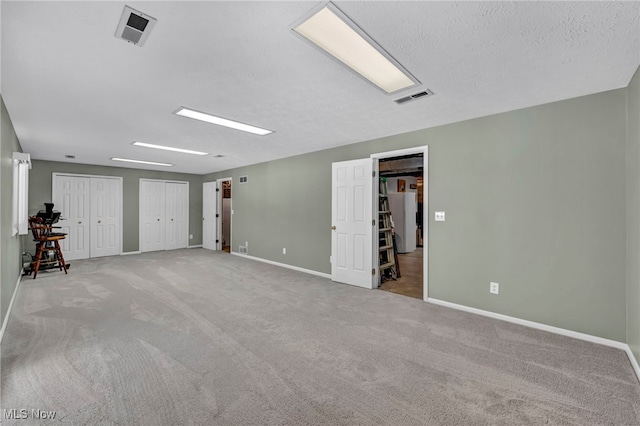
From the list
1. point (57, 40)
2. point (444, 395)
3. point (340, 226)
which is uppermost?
point (57, 40)

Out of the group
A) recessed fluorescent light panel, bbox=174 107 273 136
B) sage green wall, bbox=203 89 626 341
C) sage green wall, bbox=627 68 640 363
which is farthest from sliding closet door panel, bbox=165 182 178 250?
sage green wall, bbox=627 68 640 363

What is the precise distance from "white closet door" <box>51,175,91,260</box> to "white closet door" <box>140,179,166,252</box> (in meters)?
1.24

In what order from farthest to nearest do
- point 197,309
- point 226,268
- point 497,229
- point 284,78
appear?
point 226,268 < point 197,309 < point 497,229 < point 284,78

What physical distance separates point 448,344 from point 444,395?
81 cm

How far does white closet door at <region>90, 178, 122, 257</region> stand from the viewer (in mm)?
7219

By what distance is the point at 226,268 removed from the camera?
5.95 meters

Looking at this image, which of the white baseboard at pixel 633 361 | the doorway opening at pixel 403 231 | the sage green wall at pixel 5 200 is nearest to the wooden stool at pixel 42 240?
the sage green wall at pixel 5 200

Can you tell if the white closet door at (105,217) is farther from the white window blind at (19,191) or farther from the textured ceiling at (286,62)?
the textured ceiling at (286,62)

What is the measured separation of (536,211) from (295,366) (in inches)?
118

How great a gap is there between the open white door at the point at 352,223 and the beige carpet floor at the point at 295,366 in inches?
32.7

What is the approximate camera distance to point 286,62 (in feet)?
7.00

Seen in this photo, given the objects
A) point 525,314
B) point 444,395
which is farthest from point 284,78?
point 525,314

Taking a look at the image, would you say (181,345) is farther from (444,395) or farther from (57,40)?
(57,40)

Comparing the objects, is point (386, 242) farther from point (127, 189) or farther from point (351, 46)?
point (127, 189)
